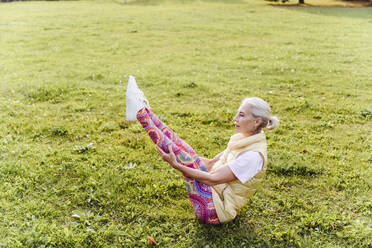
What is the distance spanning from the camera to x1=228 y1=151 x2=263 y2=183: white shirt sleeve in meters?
4.35

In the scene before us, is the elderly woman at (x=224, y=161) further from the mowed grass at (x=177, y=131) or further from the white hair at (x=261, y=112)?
the mowed grass at (x=177, y=131)

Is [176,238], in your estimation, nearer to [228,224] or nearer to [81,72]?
[228,224]

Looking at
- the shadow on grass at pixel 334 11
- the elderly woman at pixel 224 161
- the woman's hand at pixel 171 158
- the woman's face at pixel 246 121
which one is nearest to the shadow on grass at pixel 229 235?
the elderly woman at pixel 224 161

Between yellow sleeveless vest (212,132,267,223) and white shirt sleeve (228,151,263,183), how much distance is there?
0.11m

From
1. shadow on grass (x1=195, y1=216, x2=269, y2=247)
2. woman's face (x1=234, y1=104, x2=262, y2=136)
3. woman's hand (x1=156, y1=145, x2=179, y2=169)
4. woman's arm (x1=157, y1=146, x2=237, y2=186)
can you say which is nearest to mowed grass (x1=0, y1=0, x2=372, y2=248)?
shadow on grass (x1=195, y1=216, x2=269, y2=247)

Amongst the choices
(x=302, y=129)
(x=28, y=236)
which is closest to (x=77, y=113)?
(x=28, y=236)

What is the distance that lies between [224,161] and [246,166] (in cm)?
71

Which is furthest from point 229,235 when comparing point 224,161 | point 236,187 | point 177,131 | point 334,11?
point 334,11

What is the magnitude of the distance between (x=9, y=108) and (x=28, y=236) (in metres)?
5.56

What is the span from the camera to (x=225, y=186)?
4789mm

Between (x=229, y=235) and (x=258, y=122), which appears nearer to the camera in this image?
(x=258, y=122)

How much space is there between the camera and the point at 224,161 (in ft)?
16.5

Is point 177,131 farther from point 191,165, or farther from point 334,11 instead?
point 334,11

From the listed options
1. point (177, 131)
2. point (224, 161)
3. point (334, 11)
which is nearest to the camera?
point (224, 161)
